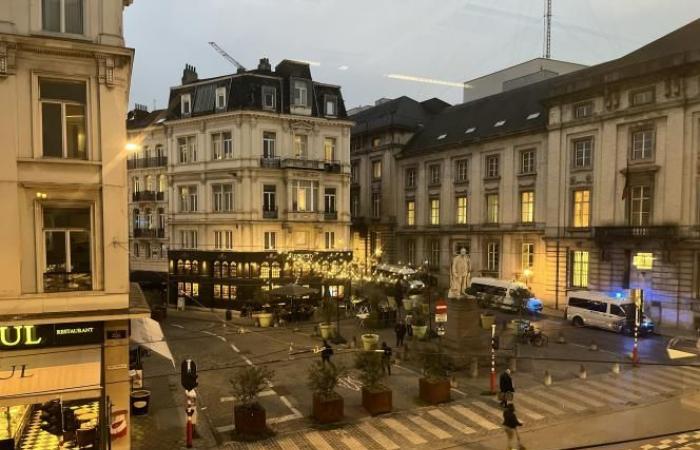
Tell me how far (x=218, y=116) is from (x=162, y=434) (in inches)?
1178

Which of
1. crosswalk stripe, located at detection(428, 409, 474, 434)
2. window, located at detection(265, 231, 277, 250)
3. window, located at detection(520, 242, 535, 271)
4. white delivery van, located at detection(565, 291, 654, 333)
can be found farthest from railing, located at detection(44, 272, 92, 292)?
window, located at detection(520, 242, 535, 271)

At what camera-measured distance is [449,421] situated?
50.6 feet

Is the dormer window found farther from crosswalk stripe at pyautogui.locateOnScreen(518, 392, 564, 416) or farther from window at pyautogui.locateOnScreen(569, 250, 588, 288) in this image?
crosswalk stripe at pyautogui.locateOnScreen(518, 392, 564, 416)

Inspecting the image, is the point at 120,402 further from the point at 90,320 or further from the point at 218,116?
the point at 218,116

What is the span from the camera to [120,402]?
12.4 m

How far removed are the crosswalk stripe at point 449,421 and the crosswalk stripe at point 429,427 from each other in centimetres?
51

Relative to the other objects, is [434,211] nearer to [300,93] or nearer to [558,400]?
[300,93]

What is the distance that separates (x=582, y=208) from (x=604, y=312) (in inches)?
Answer: 405

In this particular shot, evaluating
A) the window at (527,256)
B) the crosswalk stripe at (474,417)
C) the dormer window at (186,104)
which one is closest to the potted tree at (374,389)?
the crosswalk stripe at (474,417)

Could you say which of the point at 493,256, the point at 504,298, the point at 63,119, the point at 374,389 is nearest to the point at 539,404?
the point at 374,389

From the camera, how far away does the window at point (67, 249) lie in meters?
A: 11.9

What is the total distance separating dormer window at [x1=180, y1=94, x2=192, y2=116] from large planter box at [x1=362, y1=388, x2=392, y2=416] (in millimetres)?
33482

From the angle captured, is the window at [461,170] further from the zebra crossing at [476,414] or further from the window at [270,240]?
the zebra crossing at [476,414]

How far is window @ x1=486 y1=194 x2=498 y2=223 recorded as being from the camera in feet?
153
